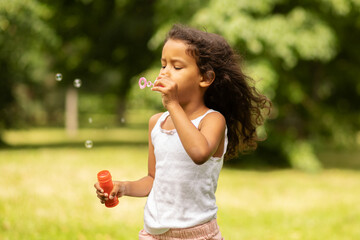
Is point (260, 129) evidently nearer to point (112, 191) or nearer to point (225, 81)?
point (225, 81)

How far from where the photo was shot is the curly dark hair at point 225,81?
2422 mm

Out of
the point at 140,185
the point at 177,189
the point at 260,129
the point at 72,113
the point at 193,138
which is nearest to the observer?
the point at 193,138

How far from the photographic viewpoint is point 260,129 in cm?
974

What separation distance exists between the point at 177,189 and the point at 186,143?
248mm

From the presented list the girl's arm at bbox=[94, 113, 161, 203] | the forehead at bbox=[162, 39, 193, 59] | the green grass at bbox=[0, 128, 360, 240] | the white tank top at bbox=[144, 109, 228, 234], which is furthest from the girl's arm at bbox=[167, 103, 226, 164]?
the green grass at bbox=[0, 128, 360, 240]

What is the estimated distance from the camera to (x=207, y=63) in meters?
2.44

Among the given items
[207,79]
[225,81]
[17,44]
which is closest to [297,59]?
[17,44]

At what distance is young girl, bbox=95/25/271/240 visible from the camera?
2215 millimetres

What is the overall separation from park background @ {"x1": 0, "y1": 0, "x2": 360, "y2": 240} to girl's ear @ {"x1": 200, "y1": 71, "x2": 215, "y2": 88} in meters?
1.69

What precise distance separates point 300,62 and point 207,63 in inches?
420

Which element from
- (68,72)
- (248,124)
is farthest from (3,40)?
(248,124)

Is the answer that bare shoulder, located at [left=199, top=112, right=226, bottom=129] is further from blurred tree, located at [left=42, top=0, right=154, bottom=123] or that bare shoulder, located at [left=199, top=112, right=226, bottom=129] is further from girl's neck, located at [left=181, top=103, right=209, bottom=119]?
blurred tree, located at [left=42, top=0, right=154, bottom=123]

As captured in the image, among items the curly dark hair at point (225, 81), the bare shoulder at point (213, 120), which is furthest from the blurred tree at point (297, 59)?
the bare shoulder at point (213, 120)

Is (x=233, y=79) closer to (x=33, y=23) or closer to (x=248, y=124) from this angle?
(x=248, y=124)
